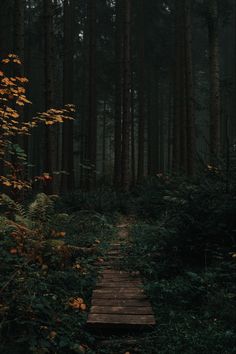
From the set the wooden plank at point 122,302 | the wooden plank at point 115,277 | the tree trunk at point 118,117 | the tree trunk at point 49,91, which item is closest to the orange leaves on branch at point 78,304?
the wooden plank at point 122,302

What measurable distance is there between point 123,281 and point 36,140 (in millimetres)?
29288

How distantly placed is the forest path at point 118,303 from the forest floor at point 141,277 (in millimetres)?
130

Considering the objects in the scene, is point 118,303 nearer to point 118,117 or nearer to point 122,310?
point 122,310

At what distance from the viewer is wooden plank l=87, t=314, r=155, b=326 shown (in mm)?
5469

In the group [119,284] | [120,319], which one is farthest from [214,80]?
[120,319]

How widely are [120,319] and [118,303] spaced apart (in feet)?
2.09

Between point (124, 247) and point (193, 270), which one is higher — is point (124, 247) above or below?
below

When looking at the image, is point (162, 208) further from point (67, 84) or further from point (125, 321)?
point (67, 84)

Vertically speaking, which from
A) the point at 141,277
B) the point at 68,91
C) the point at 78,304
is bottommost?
the point at 141,277

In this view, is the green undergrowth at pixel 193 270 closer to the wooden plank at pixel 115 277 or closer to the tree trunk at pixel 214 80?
the wooden plank at pixel 115 277

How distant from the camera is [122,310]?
592 centimetres

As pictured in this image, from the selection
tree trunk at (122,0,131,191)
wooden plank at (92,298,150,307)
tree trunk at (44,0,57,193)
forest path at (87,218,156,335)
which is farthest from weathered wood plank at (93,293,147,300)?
tree trunk at (122,0,131,191)

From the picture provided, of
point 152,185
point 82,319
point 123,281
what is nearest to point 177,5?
point 152,185

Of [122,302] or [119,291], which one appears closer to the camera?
[122,302]
